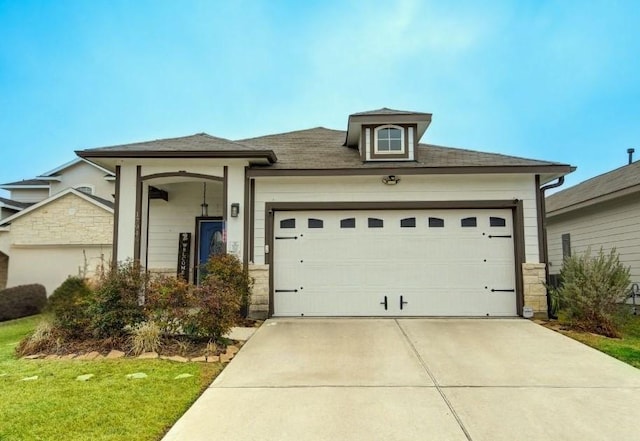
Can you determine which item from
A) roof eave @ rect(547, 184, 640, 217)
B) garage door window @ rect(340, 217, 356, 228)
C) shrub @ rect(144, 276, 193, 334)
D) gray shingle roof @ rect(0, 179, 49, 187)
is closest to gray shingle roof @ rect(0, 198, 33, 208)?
gray shingle roof @ rect(0, 179, 49, 187)

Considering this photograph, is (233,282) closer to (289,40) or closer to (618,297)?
(618,297)

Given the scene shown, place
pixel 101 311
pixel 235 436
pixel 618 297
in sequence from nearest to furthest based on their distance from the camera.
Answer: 1. pixel 235 436
2. pixel 101 311
3. pixel 618 297

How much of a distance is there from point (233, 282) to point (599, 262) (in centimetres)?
658

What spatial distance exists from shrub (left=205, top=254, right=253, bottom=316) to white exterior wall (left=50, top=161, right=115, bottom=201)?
46.8 ft

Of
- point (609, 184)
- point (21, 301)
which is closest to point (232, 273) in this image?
point (21, 301)

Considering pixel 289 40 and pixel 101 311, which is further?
pixel 289 40

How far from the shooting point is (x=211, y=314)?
6164mm

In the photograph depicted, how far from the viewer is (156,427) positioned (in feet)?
11.8

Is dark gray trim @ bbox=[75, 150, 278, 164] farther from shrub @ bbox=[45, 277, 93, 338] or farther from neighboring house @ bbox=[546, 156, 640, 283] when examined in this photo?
neighboring house @ bbox=[546, 156, 640, 283]

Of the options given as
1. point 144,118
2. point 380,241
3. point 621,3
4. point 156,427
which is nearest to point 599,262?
point 380,241

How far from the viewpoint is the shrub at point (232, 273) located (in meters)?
7.88

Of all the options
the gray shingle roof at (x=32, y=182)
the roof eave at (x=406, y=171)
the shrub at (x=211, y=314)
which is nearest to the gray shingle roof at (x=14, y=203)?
the gray shingle roof at (x=32, y=182)

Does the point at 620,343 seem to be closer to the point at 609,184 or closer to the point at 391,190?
the point at 391,190

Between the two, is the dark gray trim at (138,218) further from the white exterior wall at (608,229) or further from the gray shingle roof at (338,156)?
the white exterior wall at (608,229)
